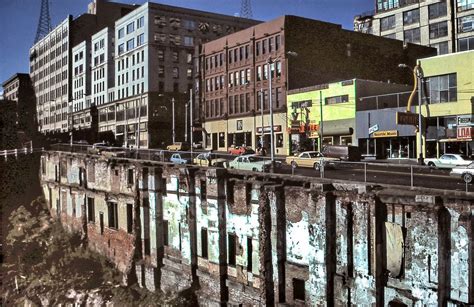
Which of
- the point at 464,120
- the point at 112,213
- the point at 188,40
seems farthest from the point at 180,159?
the point at 188,40

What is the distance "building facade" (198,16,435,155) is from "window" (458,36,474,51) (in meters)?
5.07

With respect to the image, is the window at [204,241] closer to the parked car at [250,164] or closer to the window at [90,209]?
the parked car at [250,164]

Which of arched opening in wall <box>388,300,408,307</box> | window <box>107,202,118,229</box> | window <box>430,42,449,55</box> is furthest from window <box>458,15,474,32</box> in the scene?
arched opening in wall <box>388,300,408,307</box>

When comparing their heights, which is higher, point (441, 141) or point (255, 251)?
point (441, 141)

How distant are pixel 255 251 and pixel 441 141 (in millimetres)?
28898

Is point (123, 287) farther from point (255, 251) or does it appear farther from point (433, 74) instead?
point (433, 74)

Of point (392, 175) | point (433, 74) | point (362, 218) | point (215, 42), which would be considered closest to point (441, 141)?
point (433, 74)

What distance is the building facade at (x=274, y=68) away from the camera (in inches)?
2260

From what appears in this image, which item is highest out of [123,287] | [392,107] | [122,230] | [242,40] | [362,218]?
[242,40]

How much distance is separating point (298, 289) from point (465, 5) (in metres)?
60.2

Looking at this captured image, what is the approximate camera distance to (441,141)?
41062 mm

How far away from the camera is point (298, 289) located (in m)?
17.7

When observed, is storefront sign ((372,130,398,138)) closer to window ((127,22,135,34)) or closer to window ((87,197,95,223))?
window ((87,197,95,223))

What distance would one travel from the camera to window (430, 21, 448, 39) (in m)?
65.4
